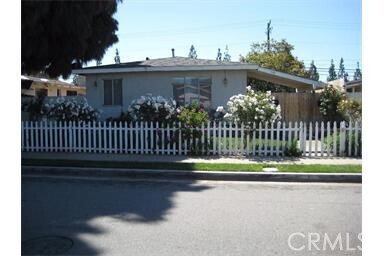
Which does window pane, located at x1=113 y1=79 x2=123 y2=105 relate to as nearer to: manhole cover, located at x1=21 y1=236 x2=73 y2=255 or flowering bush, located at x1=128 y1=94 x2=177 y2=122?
flowering bush, located at x1=128 y1=94 x2=177 y2=122

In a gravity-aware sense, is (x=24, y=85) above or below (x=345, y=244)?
above

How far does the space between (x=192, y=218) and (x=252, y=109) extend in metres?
7.03

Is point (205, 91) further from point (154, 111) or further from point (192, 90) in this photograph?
point (154, 111)

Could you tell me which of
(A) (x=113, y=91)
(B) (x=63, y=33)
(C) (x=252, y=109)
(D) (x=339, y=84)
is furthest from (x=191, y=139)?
(D) (x=339, y=84)

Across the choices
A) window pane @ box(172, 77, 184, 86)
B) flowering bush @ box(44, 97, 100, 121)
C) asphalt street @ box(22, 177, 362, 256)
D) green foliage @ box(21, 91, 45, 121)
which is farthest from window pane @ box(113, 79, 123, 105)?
asphalt street @ box(22, 177, 362, 256)

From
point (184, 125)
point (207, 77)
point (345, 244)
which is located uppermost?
point (207, 77)

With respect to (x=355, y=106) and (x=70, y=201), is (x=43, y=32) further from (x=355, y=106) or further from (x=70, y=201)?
(x=355, y=106)

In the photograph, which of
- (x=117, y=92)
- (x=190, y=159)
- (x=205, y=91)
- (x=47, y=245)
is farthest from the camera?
(x=117, y=92)

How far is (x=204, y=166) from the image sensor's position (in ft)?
33.1

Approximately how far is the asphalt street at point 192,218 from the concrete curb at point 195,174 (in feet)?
1.22

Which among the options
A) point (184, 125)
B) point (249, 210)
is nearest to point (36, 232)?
point (249, 210)

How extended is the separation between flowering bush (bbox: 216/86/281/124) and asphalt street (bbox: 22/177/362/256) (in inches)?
159

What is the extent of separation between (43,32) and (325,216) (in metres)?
12.5

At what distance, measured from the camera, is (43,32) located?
15.1 meters
